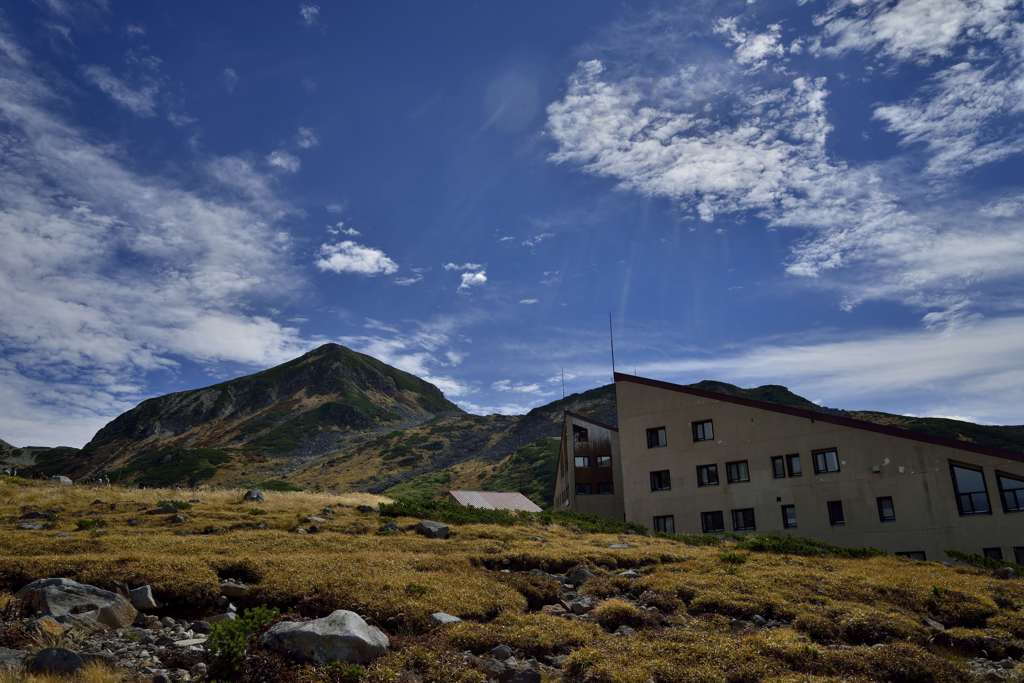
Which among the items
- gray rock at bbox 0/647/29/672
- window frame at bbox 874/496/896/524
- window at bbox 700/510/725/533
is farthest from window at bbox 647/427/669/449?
gray rock at bbox 0/647/29/672

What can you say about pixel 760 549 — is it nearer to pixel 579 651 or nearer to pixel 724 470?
pixel 724 470

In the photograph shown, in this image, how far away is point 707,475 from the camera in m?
44.5

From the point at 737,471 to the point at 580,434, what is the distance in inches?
917

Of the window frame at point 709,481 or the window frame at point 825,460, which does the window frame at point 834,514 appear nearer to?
the window frame at point 825,460

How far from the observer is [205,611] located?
15.4m

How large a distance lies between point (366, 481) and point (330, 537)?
98.3m

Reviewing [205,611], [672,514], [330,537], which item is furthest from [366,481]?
[205,611]

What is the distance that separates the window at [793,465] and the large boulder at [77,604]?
37783mm

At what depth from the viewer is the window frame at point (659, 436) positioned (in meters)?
46.8

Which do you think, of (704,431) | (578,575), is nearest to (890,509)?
(704,431)

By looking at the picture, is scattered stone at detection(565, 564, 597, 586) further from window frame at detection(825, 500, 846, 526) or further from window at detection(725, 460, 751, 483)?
window at detection(725, 460, 751, 483)

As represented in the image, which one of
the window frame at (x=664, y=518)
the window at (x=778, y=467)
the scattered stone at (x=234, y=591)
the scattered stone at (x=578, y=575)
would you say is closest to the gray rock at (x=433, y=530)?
the scattered stone at (x=578, y=575)

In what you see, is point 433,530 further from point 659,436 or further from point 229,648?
point 659,436

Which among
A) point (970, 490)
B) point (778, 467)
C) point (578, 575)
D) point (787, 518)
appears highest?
point (778, 467)
